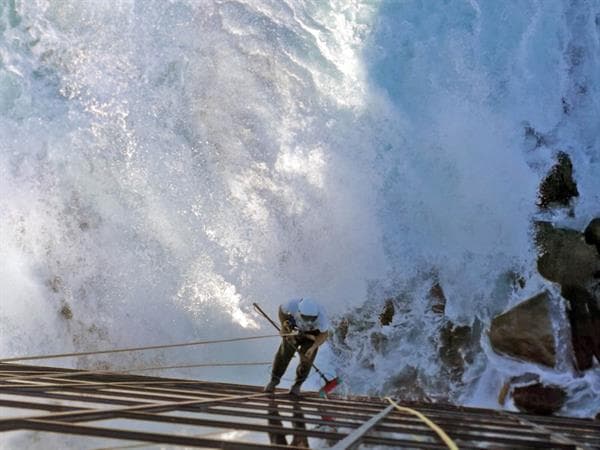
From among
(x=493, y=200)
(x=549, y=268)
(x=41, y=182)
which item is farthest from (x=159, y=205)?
(x=549, y=268)

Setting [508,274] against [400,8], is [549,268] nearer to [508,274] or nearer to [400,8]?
[508,274]

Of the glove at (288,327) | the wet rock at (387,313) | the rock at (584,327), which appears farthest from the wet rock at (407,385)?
the glove at (288,327)

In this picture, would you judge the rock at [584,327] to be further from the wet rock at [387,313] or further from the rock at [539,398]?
the wet rock at [387,313]

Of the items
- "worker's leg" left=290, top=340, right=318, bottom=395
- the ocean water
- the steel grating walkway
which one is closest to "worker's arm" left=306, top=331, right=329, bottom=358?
"worker's leg" left=290, top=340, right=318, bottom=395

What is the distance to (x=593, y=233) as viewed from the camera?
945 centimetres

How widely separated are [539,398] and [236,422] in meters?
6.50

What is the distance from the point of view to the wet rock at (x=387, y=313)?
407 inches

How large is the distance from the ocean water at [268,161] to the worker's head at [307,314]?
3.98m

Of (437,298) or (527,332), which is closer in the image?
(527,332)

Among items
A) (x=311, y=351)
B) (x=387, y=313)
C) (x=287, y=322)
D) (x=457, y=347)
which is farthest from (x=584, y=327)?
(x=287, y=322)

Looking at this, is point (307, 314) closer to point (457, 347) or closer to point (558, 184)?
point (457, 347)

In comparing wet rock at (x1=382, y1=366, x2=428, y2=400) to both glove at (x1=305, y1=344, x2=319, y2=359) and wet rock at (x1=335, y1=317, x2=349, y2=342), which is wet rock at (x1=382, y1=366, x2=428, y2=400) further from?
glove at (x1=305, y1=344, x2=319, y2=359)

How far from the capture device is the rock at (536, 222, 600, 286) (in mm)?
9367

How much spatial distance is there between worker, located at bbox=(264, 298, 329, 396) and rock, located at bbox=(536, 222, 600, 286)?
495cm
